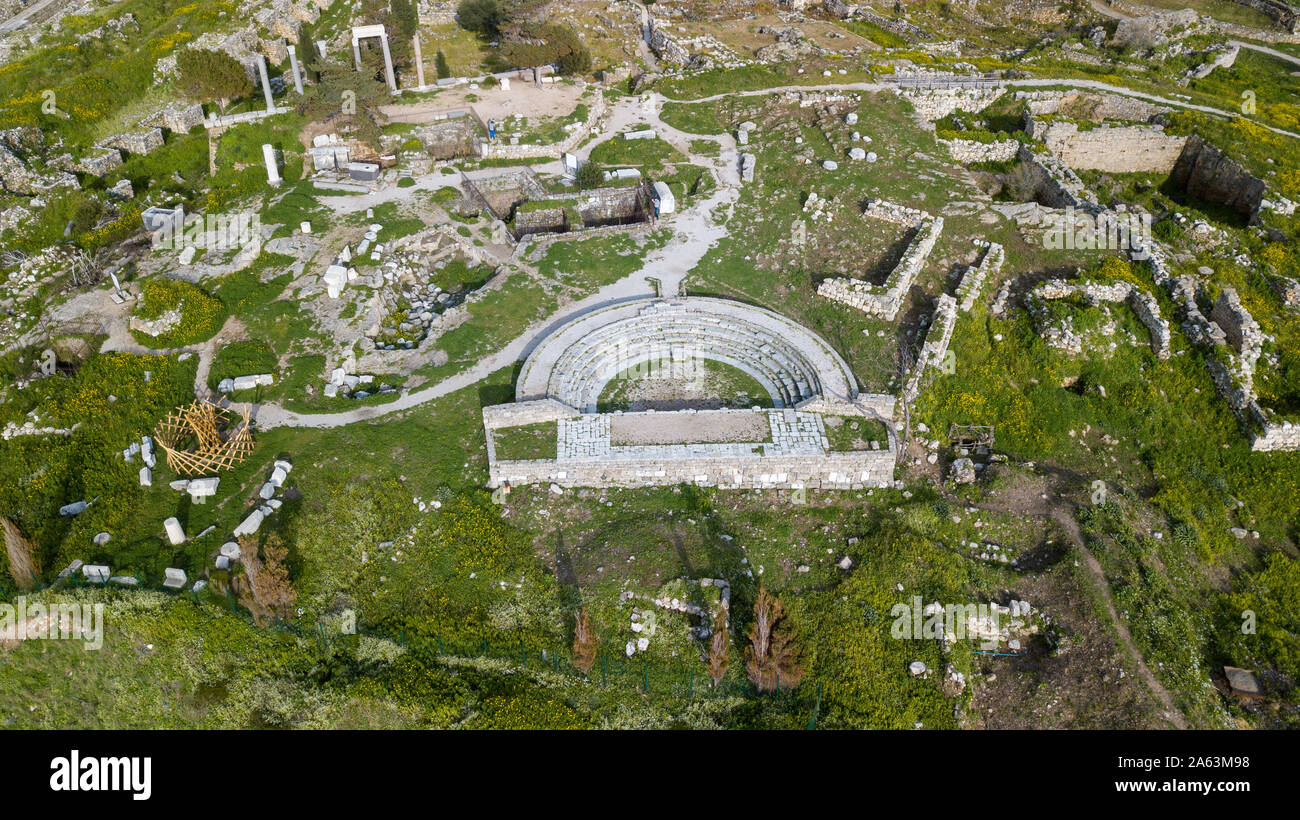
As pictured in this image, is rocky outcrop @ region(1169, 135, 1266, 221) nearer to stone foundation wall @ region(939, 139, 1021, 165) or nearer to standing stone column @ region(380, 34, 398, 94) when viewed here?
stone foundation wall @ region(939, 139, 1021, 165)

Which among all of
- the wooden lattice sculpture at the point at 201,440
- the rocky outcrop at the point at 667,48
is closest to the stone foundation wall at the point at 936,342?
the wooden lattice sculpture at the point at 201,440

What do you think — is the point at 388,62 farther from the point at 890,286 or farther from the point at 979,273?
the point at 979,273

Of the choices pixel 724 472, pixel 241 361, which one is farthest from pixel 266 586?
pixel 724 472

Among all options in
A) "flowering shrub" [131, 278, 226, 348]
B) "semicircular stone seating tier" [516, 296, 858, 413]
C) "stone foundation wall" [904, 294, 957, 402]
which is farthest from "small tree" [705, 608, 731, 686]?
"flowering shrub" [131, 278, 226, 348]

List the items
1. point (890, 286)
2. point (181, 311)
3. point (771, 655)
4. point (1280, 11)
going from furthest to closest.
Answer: point (1280, 11) → point (890, 286) → point (181, 311) → point (771, 655)

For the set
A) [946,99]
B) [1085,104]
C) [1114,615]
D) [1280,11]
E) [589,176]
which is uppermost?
[1280,11]

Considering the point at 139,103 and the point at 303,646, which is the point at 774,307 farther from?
the point at 139,103
